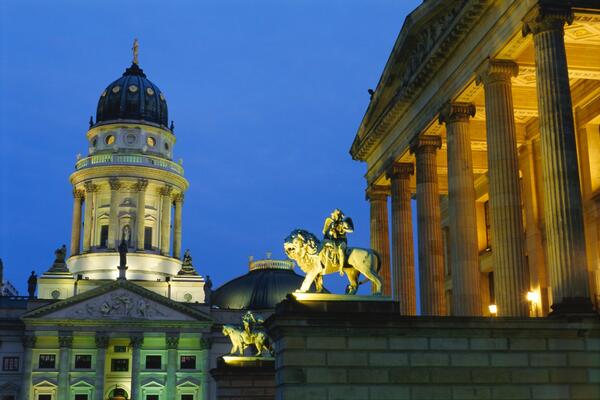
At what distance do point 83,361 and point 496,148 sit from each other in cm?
8347

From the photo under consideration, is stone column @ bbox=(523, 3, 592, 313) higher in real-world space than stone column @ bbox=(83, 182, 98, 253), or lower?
lower

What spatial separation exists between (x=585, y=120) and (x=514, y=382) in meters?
17.3

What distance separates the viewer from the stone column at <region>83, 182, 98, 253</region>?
119m

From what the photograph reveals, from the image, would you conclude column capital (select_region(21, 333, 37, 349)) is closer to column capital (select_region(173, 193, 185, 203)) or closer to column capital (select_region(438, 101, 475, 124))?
column capital (select_region(173, 193, 185, 203))

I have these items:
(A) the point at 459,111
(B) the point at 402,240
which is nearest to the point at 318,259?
(A) the point at 459,111

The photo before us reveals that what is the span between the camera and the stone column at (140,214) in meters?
118

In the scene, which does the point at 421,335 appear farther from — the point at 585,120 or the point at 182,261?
the point at 182,261

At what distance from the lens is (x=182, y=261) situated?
123 meters

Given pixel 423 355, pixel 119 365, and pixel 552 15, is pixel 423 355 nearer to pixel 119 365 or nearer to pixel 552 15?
pixel 552 15

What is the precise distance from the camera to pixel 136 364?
104m

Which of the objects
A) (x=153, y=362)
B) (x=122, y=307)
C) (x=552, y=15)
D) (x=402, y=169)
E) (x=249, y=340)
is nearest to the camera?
(x=552, y=15)

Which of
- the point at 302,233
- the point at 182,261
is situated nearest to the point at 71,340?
the point at 182,261

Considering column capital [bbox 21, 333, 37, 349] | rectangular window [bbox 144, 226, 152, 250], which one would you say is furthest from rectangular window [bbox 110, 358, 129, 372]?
rectangular window [bbox 144, 226, 152, 250]

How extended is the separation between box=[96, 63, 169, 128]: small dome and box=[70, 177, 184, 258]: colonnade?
1026cm
